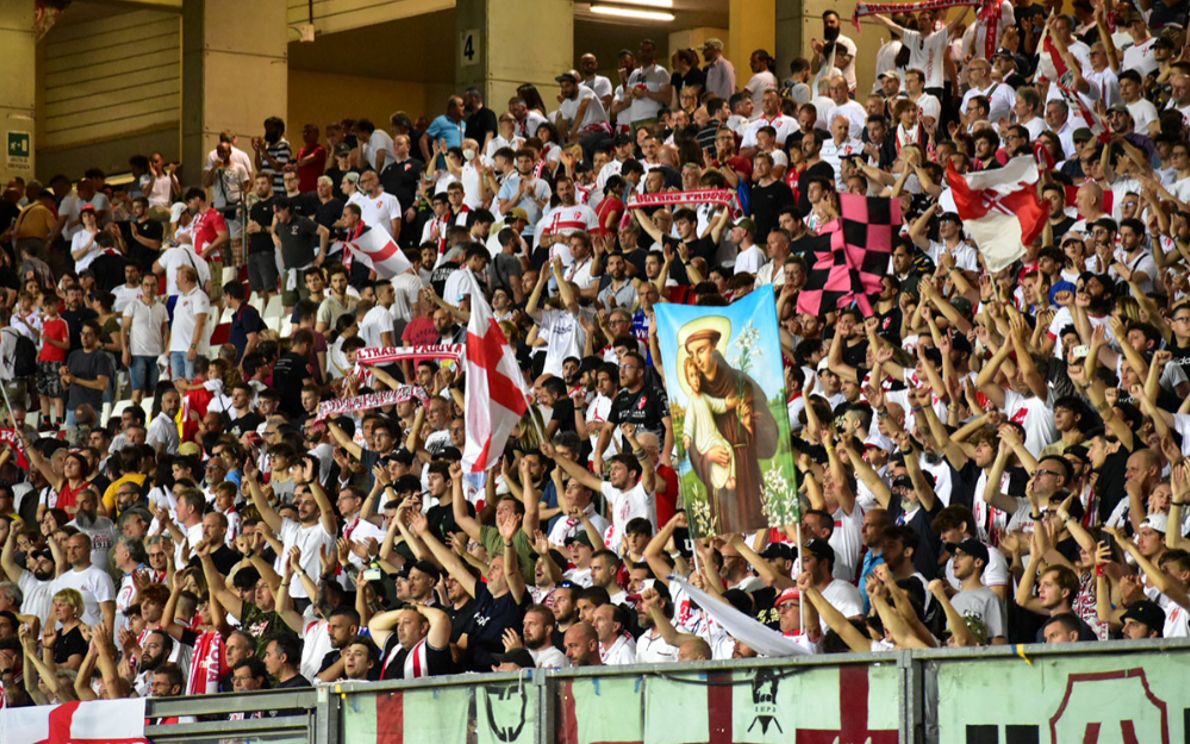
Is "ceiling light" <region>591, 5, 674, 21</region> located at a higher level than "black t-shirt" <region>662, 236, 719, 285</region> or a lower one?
higher

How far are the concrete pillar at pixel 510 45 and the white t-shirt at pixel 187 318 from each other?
6.02 m

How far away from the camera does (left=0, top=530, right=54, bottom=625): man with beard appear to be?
16734 mm

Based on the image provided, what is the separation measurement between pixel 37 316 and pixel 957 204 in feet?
34.5

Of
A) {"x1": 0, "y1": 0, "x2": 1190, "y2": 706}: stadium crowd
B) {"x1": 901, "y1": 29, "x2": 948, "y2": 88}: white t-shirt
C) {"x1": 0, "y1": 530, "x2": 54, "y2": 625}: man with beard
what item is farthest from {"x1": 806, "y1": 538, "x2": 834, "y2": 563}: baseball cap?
{"x1": 901, "y1": 29, "x2": 948, "y2": 88}: white t-shirt

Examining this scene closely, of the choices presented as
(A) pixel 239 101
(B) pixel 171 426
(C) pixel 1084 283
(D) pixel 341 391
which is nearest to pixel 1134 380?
(C) pixel 1084 283

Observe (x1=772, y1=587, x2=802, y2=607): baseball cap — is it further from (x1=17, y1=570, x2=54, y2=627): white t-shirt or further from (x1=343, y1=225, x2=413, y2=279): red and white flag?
(x1=343, y1=225, x2=413, y2=279): red and white flag

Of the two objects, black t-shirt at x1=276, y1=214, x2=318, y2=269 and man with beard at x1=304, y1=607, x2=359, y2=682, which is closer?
man with beard at x1=304, y1=607, x2=359, y2=682

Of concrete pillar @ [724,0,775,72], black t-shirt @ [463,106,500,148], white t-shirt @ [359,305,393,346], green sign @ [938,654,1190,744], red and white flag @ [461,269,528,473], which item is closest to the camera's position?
green sign @ [938,654,1190,744]

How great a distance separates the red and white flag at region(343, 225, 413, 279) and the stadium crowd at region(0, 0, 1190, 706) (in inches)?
8.4

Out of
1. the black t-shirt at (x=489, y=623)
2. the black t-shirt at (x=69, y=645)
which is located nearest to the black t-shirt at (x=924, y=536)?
the black t-shirt at (x=489, y=623)

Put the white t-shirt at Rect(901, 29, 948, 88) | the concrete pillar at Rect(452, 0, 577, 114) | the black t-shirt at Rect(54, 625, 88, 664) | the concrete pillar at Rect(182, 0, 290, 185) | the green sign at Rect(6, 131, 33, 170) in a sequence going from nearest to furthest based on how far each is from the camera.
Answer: the black t-shirt at Rect(54, 625, 88, 664) → the white t-shirt at Rect(901, 29, 948, 88) → the concrete pillar at Rect(452, 0, 577, 114) → the concrete pillar at Rect(182, 0, 290, 185) → the green sign at Rect(6, 131, 33, 170)

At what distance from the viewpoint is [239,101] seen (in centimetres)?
2864

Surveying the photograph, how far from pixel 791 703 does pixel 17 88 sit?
23.9 meters

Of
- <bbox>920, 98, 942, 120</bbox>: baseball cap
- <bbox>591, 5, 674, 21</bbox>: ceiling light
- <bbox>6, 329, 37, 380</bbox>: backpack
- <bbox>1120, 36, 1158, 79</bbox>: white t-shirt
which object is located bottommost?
<bbox>6, 329, 37, 380</bbox>: backpack
